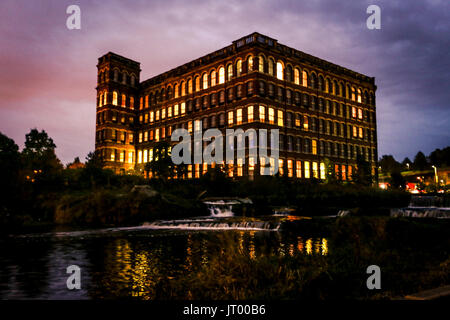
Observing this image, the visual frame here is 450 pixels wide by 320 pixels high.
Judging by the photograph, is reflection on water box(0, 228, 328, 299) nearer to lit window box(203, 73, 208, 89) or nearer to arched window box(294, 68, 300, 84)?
lit window box(203, 73, 208, 89)

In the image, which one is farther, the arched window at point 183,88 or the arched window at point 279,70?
the arched window at point 183,88

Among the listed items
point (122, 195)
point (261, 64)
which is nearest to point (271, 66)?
point (261, 64)

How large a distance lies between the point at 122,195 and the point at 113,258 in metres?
17.4

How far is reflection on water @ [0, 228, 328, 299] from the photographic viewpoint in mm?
7668

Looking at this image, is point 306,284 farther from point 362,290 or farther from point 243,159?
point 243,159

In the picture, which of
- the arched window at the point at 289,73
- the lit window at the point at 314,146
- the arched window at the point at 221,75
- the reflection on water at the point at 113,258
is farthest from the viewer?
the lit window at the point at 314,146

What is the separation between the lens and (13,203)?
27891mm

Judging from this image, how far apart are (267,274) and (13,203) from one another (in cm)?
2785

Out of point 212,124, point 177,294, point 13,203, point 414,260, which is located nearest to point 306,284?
point 177,294

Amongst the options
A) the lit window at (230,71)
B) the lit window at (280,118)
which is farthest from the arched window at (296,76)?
the lit window at (230,71)

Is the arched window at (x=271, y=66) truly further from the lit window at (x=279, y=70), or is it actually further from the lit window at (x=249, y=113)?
the lit window at (x=249, y=113)

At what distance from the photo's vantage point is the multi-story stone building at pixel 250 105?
4672cm

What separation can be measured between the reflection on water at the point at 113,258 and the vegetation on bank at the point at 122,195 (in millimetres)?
8638
